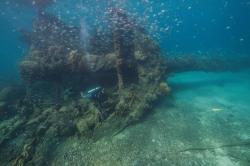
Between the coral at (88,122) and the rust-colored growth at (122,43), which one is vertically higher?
the rust-colored growth at (122,43)

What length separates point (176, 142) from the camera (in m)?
6.72

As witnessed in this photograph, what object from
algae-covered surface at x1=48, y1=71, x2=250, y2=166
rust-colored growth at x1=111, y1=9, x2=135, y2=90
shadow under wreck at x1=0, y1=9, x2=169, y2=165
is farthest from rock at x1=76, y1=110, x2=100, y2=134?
rust-colored growth at x1=111, y1=9, x2=135, y2=90

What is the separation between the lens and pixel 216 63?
17.2 m

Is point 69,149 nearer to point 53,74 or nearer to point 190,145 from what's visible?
point 190,145

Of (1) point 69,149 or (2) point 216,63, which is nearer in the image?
(1) point 69,149

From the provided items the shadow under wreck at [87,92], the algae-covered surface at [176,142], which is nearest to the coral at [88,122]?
the shadow under wreck at [87,92]

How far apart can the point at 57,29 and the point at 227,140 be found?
12.2m

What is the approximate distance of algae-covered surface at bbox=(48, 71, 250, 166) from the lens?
242 inches

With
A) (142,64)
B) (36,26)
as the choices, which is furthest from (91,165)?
(36,26)

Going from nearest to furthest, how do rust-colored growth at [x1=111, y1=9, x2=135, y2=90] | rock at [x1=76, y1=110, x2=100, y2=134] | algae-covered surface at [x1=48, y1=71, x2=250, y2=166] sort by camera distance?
algae-covered surface at [x1=48, y1=71, x2=250, y2=166] < rock at [x1=76, y1=110, x2=100, y2=134] < rust-colored growth at [x1=111, y1=9, x2=135, y2=90]

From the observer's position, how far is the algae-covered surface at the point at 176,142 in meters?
6.14

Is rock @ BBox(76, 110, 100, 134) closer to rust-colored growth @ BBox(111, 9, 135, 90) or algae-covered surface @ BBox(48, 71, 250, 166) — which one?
algae-covered surface @ BBox(48, 71, 250, 166)

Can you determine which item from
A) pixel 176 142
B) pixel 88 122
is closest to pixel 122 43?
pixel 88 122

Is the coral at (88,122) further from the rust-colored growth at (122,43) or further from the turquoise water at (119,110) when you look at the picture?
the rust-colored growth at (122,43)
